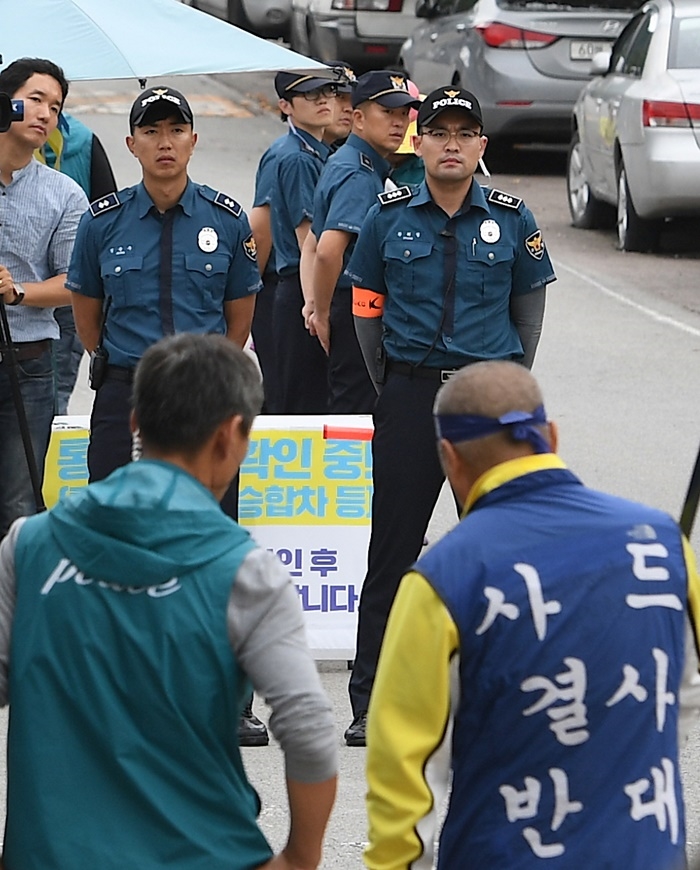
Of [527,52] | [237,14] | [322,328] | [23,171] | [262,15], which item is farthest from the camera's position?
[237,14]

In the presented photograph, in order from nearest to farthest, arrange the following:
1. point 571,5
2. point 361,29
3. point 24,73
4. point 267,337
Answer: point 24,73 → point 267,337 → point 571,5 → point 361,29

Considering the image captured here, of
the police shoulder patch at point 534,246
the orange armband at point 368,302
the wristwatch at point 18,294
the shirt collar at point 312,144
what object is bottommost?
the wristwatch at point 18,294

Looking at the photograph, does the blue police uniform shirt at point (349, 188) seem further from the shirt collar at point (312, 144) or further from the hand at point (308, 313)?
the shirt collar at point (312, 144)

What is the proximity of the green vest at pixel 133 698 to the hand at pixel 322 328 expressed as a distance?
438 cm

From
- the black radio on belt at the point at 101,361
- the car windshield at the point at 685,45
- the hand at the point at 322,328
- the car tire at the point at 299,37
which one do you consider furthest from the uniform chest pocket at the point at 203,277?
the car tire at the point at 299,37

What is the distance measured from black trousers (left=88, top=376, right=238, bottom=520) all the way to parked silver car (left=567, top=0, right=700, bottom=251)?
857 cm

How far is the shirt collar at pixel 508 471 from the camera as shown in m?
3.03

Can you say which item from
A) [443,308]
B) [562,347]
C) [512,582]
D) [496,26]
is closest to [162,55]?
[443,308]

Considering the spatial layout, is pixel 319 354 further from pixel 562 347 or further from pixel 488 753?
pixel 488 753

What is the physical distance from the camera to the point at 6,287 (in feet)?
19.9

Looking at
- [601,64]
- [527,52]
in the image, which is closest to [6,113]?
[601,64]

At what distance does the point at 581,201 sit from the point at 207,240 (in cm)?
1067

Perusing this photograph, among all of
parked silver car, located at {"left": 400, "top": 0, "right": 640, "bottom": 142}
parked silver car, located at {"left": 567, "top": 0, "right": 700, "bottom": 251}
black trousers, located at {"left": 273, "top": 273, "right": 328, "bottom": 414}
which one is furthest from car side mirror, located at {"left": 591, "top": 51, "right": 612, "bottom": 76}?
black trousers, located at {"left": 273, "top": 273, "right": 328, "bottom": 414}

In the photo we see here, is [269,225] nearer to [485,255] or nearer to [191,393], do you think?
[485,255]
